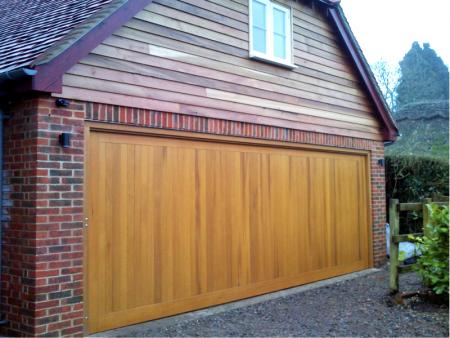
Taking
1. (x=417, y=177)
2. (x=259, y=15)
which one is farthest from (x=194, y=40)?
(x=417, y=177)

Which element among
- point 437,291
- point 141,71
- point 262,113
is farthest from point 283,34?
point 437,291

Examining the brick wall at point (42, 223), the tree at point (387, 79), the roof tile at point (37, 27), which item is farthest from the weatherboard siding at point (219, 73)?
the tree at point (387, 79)

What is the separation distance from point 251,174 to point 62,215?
10.8 feet

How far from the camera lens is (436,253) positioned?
679cm

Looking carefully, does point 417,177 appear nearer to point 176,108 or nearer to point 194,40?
point 194,40

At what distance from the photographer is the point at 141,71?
6.45 meters

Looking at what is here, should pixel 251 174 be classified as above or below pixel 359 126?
below

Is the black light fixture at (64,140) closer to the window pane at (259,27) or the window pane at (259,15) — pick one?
the window pane at (259,27)

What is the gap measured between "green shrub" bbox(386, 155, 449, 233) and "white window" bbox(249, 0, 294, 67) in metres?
5.21

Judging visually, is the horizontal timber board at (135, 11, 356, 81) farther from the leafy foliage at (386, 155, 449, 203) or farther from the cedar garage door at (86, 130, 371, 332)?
the leafy foliage at (386, 155, 449, 203)

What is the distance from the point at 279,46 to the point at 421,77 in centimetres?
2831

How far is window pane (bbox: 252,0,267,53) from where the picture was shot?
8.26 m

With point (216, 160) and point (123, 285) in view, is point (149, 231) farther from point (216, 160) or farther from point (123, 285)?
point (216, 160)

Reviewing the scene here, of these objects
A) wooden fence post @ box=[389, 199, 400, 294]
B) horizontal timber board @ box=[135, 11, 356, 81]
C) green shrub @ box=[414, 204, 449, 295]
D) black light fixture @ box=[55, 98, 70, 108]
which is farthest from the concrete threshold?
horizontal timber board @ box=[135, 11, 356, 81]
